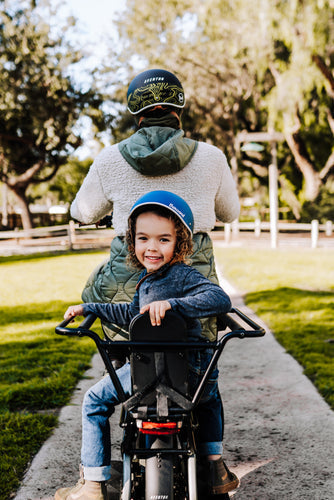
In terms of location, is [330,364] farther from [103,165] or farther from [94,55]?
[94,55]

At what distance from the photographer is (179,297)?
83.6 inches

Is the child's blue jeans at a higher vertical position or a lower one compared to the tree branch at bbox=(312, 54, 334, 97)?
lower

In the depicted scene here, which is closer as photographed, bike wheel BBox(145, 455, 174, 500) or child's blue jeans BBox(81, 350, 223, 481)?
bike wheel BBox(145, 455, 174, 500)

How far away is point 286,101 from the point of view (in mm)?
19625

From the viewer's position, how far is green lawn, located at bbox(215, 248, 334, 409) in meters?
5.20

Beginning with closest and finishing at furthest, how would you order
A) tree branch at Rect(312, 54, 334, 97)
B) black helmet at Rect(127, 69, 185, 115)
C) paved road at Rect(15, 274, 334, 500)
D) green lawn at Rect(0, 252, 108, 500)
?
1. black helmet at Rect(127, 69, 185, 115)
2. paved road at Rect(15, 274, 334, 500)
3. green lawn at Rect(0, 252, 108, 500)
4. tree branch at Rect(312, 54, 334, 97)

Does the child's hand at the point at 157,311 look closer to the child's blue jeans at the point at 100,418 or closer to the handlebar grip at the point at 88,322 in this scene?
the handlebar grip at the point at 88,322

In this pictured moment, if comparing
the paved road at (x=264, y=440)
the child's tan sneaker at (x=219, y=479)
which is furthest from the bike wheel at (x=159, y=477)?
the paved road at (x=264, y=440)

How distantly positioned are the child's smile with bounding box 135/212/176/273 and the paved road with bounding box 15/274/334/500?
1.41 metres

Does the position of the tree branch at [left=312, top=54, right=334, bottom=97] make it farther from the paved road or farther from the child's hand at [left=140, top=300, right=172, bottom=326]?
the child's hand at [left=140, top=300, right=172, bottom=326]

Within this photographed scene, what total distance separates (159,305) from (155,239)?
13.8 inches

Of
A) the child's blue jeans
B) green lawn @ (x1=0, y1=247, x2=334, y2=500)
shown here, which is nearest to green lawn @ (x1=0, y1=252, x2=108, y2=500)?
green lawn @ (x1=0, y1=247, x2=334, y2=500)

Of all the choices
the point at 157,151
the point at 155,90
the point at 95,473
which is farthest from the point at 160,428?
the point at 155,90

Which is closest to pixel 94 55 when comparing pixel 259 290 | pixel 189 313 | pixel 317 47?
pixel 317 47
